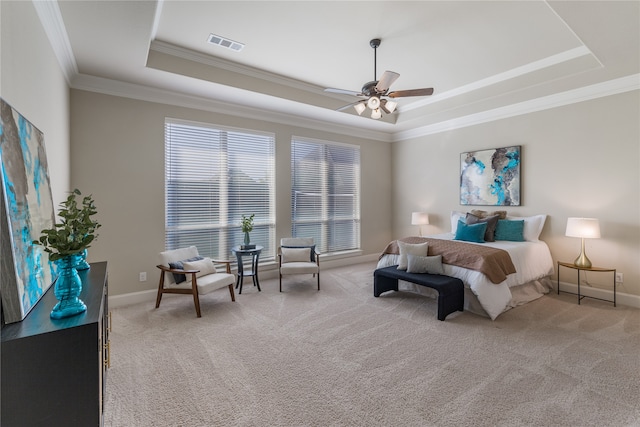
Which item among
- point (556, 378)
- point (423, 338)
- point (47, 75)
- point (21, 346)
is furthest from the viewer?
point (423, 338)

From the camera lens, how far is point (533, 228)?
454 centimetres

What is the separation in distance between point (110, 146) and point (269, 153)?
230cm

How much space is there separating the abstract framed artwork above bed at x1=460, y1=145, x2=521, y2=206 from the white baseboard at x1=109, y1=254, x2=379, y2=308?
234 centimetres

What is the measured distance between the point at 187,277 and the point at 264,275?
156 cm

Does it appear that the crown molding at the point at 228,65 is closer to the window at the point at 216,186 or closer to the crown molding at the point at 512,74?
the window at the point at 216,186

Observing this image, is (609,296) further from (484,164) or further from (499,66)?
(499,66)

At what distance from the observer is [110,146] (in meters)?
3.82

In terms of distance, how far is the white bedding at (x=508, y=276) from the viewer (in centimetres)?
339

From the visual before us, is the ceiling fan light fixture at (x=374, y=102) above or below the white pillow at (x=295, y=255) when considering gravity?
above

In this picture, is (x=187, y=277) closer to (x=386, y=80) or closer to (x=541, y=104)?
(x=386, y=80)

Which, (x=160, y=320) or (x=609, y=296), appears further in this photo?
(x=609, y=296)

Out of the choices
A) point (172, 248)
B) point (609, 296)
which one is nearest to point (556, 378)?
point (609, 296)

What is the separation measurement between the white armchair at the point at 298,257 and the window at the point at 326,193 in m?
0.59

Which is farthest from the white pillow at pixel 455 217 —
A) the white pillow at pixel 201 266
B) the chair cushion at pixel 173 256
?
the chair cushion at pixel 173 256
